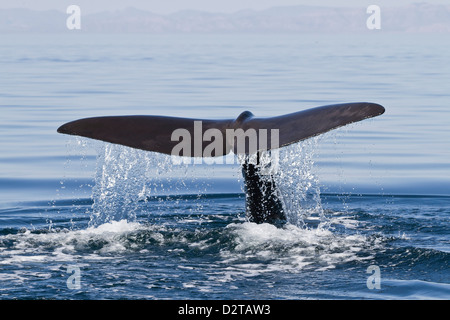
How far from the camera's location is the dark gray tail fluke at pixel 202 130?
6539 mm

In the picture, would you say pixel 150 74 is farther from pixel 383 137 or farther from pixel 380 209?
pixel 380 209

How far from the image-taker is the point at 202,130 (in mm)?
7262

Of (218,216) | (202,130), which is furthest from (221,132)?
(218,216)

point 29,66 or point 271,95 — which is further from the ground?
point 29,66

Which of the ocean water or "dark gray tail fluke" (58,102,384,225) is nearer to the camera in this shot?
the ocean water

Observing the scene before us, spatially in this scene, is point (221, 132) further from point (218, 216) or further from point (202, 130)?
point (218, 216)

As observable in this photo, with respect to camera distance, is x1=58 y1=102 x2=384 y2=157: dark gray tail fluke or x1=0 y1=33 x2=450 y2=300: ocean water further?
x1=58 y1=102 x2=384 y2=157: dark gray tail fluke

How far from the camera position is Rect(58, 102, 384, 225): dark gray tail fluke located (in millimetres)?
6492

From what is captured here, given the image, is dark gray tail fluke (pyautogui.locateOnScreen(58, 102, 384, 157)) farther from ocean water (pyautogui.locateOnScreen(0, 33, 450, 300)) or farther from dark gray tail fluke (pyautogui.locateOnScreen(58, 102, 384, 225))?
ocean water (pyautogui.locateOnScreen(0, 33, 450, 300))

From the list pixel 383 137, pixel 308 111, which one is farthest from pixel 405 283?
pixel 383 137

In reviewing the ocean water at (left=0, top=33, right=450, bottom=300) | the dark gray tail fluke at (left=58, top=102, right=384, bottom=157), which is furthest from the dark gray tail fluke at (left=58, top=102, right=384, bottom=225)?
the ocean water at (left=0, top=33, right=450, bottom=300)

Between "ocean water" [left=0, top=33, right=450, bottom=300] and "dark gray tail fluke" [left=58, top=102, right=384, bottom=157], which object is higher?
"dark gray tail fluke" [left=58, top=102, right=384, bottom=157]

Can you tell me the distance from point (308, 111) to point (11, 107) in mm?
15103
